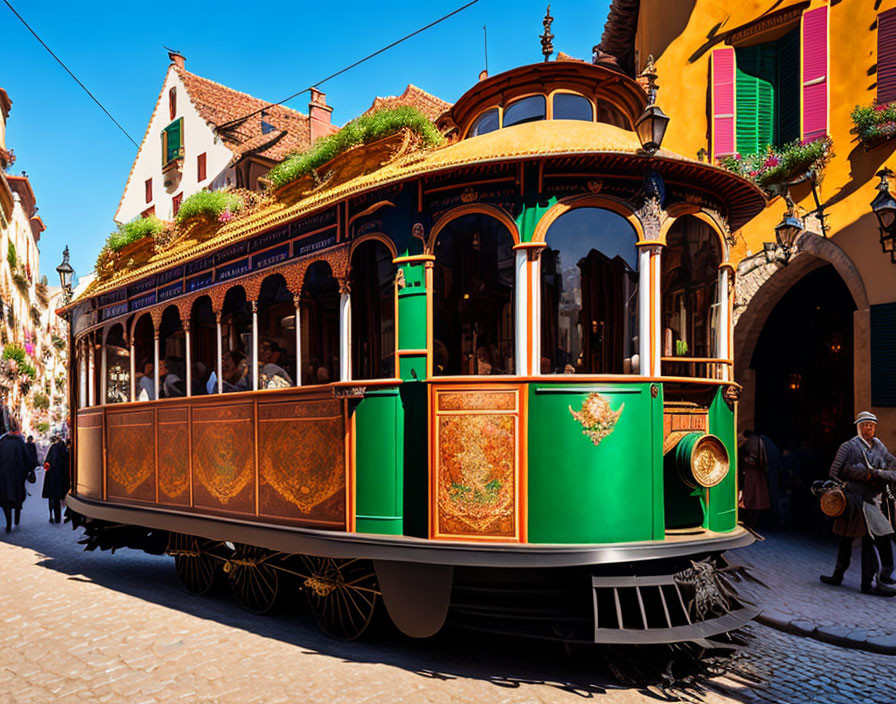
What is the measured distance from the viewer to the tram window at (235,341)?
779cm

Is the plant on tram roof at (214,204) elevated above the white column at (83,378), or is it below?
above

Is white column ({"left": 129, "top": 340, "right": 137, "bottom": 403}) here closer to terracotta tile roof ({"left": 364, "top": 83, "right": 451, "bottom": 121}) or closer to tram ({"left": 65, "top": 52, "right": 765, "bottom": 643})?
tram ({"left": 65, "top": 52, "right": 765, "bottom": 643})

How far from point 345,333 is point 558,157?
2.27m

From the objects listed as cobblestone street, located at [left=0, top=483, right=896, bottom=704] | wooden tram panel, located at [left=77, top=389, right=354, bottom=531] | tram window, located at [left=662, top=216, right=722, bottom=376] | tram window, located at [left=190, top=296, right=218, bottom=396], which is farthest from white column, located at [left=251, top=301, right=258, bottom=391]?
tram window, located at [left=662, top=216, right=722, bottom=376]

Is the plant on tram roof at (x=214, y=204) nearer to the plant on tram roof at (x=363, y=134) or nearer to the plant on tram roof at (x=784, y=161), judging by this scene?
the plant on tram roof at (x=363, y=134)

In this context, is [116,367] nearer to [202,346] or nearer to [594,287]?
[202,346]

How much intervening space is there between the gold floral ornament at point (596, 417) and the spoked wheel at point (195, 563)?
180 inches

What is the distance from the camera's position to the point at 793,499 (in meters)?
11.6

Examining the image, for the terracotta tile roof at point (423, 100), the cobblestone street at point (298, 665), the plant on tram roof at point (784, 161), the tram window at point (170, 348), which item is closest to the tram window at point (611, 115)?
the plant on tram roof at point (784, 161)

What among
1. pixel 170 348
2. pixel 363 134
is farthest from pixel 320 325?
pixel 170 348

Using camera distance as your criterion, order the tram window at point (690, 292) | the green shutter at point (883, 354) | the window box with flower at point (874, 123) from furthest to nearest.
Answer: the window box with flower at point (874, 123), the green shutter at point (883, 354), the tram window at point (690, 292)

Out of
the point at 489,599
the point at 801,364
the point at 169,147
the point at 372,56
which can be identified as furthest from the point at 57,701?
the point at 169,147

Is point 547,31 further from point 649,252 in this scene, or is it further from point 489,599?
point 489,599

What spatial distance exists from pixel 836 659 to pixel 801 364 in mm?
8215
